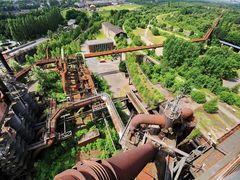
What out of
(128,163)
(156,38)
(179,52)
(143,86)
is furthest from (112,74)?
(156,38)

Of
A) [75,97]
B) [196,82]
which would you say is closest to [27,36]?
[75,97]

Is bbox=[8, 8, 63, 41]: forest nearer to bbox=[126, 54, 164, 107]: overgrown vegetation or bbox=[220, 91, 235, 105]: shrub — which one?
bbox=[126, 54, 164, 107]: overgrown vegetation

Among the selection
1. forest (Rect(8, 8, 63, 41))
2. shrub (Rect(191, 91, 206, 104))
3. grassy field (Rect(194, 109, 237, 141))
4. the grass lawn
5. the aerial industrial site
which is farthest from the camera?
the grass lawn

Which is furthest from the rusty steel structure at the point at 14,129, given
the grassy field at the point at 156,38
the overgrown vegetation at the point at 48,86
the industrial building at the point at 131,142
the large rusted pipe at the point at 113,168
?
the grassy field at the point at 156,38

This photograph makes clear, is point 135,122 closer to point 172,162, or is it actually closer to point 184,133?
point 172,162

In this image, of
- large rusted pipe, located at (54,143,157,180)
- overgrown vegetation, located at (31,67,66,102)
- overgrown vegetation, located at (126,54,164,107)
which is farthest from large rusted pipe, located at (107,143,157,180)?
overgrown vegetation, located at (31,67,66,102)

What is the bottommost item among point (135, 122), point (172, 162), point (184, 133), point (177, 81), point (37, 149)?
point (177, 81)

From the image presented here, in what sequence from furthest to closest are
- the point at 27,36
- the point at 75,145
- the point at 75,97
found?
the point at 27,36, the point at 75,97, the point at 75,145

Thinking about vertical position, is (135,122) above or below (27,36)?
above
